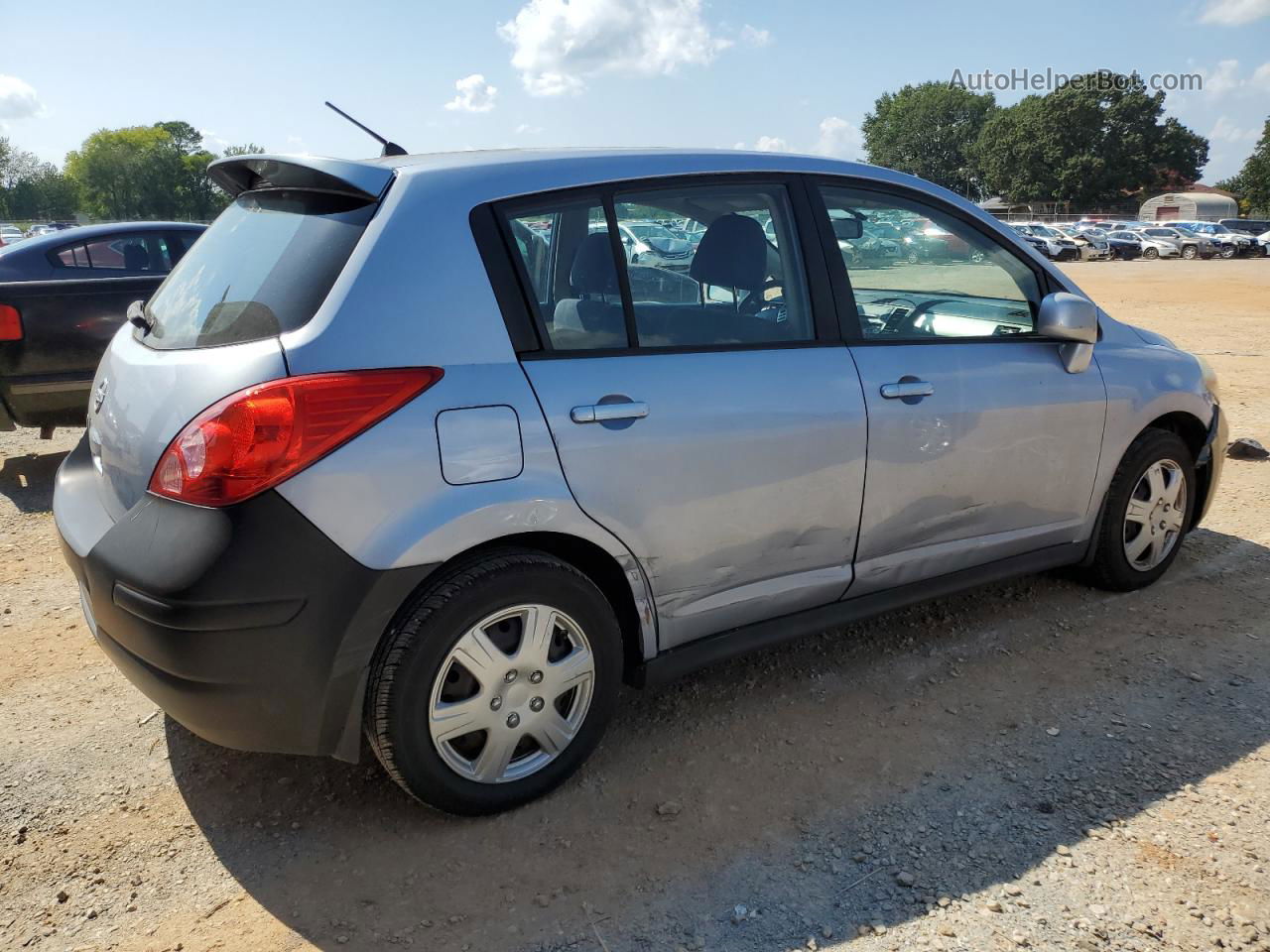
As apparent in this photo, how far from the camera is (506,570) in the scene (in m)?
2.54

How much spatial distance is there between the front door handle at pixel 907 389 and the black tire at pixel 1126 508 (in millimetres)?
1248

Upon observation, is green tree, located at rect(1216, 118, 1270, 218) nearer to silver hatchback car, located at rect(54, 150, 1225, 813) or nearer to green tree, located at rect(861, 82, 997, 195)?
green tree, located at rect(861, 82, 997, 195)

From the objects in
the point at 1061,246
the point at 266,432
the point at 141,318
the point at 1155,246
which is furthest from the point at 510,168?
the point at 1155,246

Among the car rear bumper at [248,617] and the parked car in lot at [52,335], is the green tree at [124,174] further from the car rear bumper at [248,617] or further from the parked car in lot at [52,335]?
the car rear bumper at [248,617]

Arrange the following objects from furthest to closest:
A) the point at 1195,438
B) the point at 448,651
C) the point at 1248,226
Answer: the point at 1248,226
the point at 1195,438
the point at 448,651

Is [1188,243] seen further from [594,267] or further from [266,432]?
[266,432]

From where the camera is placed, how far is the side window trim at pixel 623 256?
2643mm

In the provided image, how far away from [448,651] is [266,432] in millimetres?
691

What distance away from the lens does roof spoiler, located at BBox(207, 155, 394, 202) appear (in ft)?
8.48

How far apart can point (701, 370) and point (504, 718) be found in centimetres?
111

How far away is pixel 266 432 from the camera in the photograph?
2262 millimetres

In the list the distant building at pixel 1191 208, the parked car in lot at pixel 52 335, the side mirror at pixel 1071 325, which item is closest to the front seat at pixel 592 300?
the side mirror at pixel 1071 325

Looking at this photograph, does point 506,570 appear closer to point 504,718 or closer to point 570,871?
point 504,718

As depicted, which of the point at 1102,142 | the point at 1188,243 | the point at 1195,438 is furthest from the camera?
the point at 1102,142
